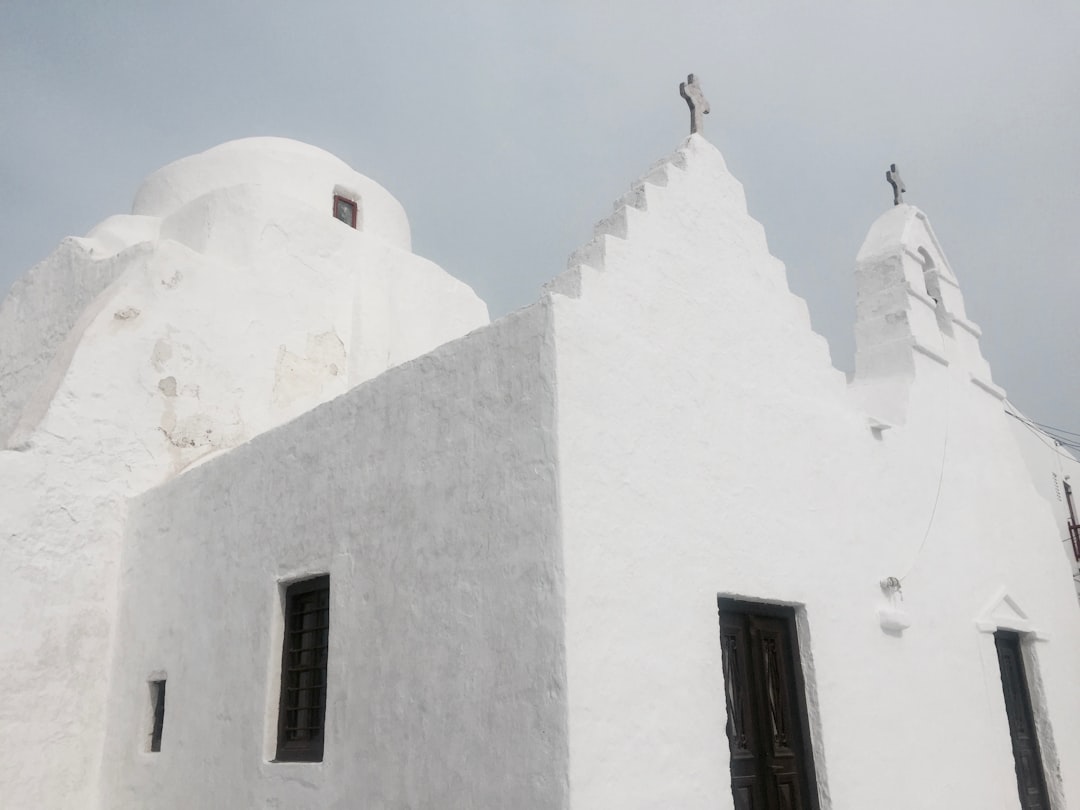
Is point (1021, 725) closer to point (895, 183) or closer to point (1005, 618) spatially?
point (1005, 618)

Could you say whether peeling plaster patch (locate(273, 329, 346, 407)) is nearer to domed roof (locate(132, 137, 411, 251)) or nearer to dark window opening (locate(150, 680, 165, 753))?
domed roof (locate(132, 137, 411, 251))

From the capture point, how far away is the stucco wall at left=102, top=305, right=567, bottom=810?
3.90 m

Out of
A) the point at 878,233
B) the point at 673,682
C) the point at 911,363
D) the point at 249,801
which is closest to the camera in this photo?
the point at 673,682

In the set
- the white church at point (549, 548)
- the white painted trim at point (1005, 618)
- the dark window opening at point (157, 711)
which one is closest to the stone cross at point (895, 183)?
the white church at point (549, 548)

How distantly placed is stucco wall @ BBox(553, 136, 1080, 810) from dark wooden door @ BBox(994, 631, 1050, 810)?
0.42ft

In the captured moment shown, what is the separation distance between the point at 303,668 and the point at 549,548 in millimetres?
2280

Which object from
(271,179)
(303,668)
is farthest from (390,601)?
(271,179)

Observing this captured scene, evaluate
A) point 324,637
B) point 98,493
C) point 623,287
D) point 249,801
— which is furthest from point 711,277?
point 98,493

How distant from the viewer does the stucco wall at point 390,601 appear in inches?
154

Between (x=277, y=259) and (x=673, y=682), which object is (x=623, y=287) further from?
(x=277, y=259)

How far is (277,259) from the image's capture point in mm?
9125

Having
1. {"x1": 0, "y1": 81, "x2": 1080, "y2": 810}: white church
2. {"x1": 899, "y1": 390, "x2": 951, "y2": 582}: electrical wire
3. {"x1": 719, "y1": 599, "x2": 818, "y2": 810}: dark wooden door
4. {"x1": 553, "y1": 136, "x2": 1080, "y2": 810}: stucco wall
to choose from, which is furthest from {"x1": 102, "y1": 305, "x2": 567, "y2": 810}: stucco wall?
{"x1": 899, "y1": 390, "x2": 951, "y2": 582}: electrical wire

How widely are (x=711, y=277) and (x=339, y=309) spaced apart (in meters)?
5.04

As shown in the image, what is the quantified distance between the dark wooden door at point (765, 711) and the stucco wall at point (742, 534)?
0.38 ft
